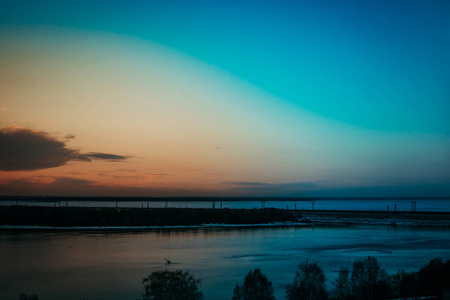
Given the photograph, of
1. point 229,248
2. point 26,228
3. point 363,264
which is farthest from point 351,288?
point 26,228

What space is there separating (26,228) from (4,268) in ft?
87.1

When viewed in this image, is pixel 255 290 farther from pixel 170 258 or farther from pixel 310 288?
pixel 170 258

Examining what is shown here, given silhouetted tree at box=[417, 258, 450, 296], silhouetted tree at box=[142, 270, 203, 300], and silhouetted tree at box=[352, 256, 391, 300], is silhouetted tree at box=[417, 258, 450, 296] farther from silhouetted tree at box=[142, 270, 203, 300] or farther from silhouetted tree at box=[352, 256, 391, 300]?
silhouetted tree at box=[142, 270, 203, 300]

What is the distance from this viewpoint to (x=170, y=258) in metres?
25.8

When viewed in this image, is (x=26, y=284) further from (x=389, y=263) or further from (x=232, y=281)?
(x=389, y=263)

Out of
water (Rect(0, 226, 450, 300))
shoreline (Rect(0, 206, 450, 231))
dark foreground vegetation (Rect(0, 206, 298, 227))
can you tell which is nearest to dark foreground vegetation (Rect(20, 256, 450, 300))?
water (Rect(0, 226, 450, 300))

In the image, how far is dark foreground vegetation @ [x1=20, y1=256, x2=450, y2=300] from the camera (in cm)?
1280

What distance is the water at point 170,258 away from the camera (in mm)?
18203

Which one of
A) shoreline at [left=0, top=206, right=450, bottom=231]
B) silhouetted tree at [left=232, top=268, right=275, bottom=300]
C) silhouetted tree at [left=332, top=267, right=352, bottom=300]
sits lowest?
shoreline at [left=0, top=206, right=450, bottom=231]

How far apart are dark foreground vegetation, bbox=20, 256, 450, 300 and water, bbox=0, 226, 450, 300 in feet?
7.32

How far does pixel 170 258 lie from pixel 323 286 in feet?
44.2

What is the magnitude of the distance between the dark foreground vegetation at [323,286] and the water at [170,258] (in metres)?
2.23

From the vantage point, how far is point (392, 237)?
3828 cm

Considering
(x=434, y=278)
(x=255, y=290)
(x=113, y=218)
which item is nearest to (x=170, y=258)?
(x=255, y=290)
